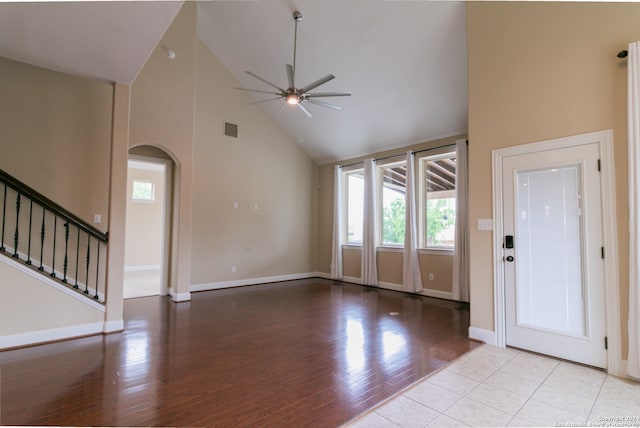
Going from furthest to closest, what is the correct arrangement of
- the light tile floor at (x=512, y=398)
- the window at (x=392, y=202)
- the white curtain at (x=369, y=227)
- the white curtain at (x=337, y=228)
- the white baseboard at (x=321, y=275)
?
1. the white baseboard at (x=321, y=275)
2. the white curtain at (x=337, y=228)
3. the white curtain at (x=369, y=227)
4. the window at (x=392, y=202)
5. the light tile floor at (x=512, y=398)

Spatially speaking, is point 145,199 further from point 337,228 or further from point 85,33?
point 85,33

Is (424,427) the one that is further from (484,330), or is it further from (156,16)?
(156,16)

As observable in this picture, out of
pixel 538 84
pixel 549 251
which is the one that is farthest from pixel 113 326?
pixel 538 84

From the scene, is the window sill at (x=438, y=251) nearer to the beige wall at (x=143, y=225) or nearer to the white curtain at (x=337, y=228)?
the white curtain at (x=337, y=228)

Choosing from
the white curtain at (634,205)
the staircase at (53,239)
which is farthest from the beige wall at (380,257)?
the staircase at (53,239)

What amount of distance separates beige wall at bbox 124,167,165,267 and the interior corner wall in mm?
3859

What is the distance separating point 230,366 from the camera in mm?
2764

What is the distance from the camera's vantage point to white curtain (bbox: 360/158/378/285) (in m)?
6.71

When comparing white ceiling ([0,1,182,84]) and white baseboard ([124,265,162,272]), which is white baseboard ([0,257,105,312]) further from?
white baseboard ([124,265,162,272])

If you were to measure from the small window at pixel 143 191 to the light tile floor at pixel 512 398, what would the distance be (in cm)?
902

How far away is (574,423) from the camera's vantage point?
6.49 ft

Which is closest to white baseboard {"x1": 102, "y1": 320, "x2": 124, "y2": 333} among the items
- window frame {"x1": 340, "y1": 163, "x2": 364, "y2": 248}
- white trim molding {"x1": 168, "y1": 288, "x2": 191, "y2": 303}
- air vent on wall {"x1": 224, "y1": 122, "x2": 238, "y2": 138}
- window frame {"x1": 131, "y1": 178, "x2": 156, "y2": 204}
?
white trim molding {"x1": 168, "y1": 288, "x2": 191, "y2": 303}

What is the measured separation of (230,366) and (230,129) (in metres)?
4.96

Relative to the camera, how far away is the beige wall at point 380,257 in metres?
5.68
